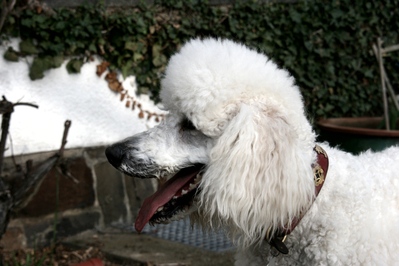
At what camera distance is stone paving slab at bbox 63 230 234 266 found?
4184 millimetres

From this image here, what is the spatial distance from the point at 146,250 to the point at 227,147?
228 centimetres

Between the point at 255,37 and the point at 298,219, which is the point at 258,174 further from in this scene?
the point at 255,37

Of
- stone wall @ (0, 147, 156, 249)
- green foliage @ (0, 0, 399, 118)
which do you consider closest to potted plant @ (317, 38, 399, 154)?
green foliage @ (0, 0, 399, 118)

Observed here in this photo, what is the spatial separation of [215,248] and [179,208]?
2053mm

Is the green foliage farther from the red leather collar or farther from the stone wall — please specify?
the red leather collar

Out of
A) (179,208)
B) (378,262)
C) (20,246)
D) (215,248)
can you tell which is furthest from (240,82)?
(20,246)

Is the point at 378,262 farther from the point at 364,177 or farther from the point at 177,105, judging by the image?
the point at 177,105

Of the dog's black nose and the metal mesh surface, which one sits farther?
the metal mesh surface

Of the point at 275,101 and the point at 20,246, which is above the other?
the point at 275,101

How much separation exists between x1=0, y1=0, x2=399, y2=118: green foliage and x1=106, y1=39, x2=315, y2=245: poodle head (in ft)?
7.26

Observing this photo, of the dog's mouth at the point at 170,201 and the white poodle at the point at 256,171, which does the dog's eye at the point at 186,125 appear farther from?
the dog's mouth at the point at 170,201

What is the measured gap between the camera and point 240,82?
Answer: 8.04ft

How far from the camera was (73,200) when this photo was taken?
15.6 ft

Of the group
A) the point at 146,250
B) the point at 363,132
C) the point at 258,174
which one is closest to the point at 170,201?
the point at 258,174
